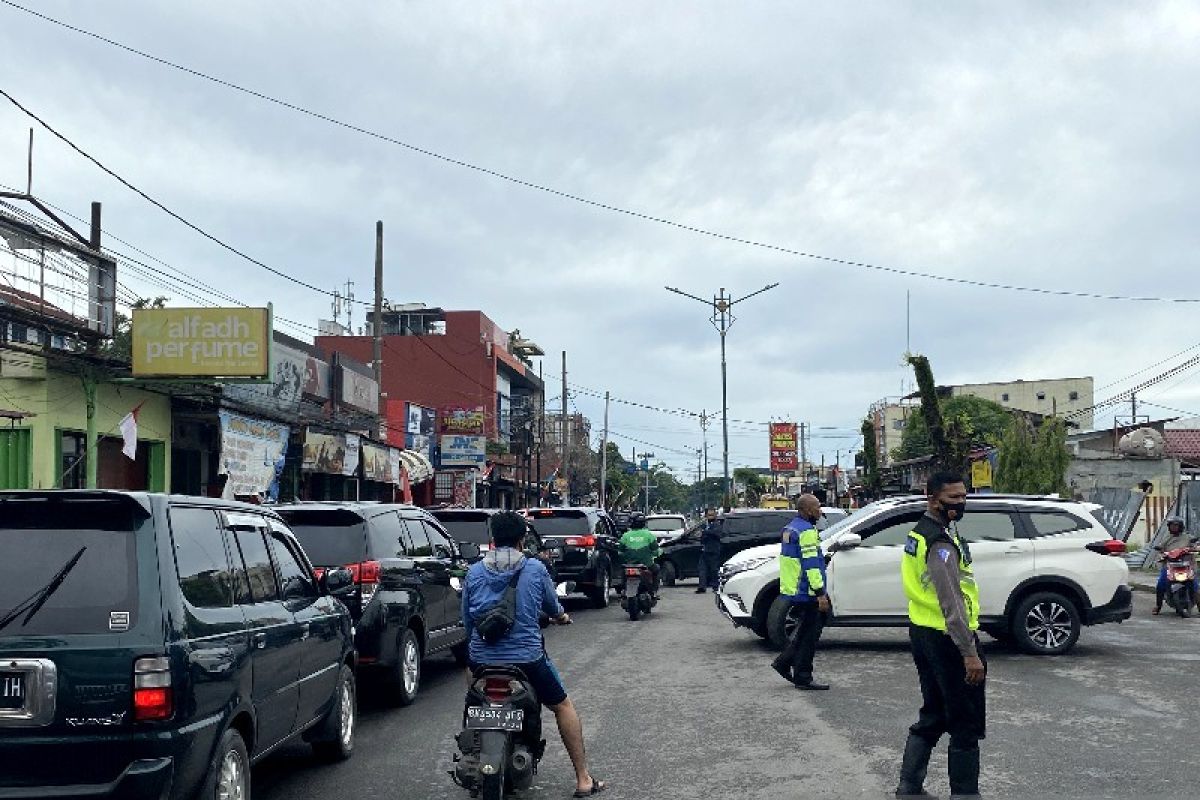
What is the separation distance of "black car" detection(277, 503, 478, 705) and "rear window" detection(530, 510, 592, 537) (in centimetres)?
983

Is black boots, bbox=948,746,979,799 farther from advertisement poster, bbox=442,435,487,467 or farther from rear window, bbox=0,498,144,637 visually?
advertisement poster, bbox=442,435,487,467

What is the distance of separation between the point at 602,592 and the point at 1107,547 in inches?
400

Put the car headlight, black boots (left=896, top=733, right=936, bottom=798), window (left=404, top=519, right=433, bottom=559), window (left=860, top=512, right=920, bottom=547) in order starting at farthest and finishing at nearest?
1. the car headlight
2. window (left=860, top=512, right=920, bottom=547)
3. window (left=404, top=519, right=433, bottom=559)
4. black boots (left=896, top=733, right=936, bottom=798)

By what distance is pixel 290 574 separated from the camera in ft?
24.6

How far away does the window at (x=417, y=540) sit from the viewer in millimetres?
11455

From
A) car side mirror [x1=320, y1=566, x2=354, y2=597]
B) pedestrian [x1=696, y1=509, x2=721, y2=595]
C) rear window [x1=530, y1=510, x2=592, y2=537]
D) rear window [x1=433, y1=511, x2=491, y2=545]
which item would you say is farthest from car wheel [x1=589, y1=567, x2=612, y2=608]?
car side mirror [x1=320, y1=566, x2=354, y2=597]

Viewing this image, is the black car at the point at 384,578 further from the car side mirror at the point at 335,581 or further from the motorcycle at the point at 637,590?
the motorcycle at the point at 637,590

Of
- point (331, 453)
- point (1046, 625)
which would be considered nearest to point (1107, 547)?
point (1046, 625)

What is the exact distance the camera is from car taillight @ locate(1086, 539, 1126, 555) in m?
14.0

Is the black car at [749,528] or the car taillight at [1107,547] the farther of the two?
the black car at [749,528]

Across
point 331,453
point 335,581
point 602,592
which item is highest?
point 331,453

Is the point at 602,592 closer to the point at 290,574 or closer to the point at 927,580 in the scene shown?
the point at 290,574

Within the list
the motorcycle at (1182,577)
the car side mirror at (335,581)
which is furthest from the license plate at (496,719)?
the motorcycle at (1182,577)

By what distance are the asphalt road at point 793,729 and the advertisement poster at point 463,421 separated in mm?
37421
